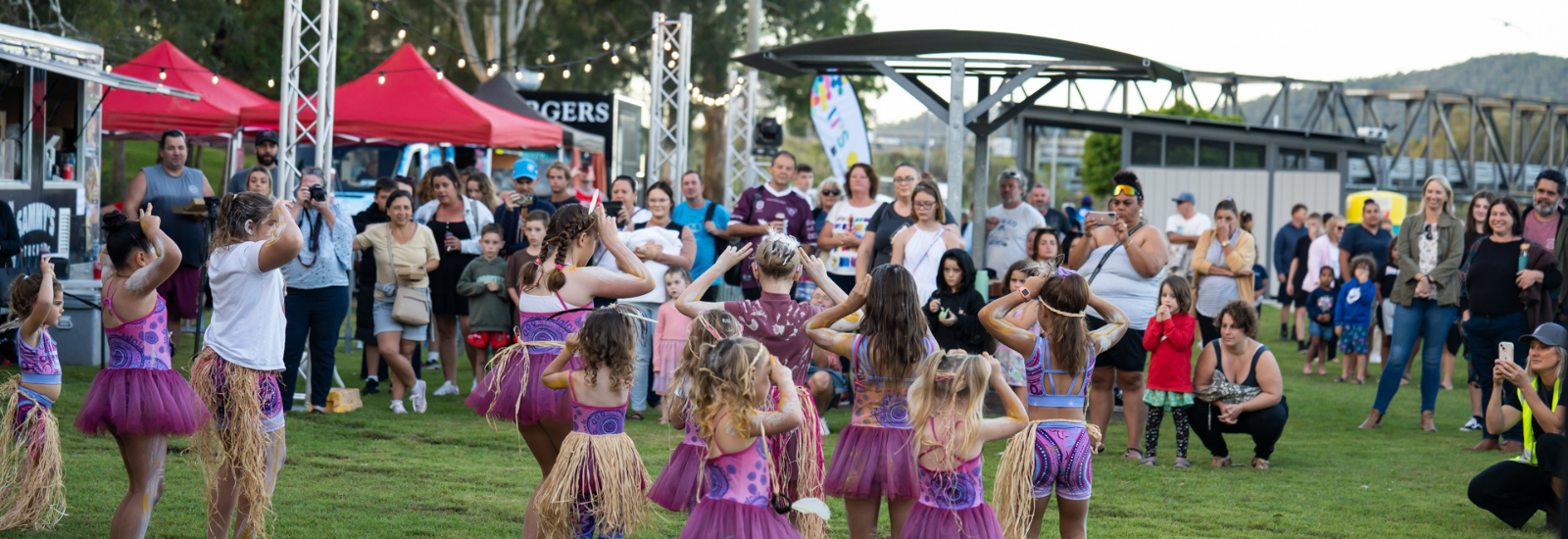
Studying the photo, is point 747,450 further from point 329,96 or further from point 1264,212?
point 1264,212

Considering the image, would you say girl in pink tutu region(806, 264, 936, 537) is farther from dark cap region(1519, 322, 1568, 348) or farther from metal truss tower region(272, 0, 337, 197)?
metal truss tower region(272, 0, 337, 197)

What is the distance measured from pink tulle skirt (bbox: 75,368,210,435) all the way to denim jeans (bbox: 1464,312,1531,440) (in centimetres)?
713

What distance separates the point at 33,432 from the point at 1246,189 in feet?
78.4

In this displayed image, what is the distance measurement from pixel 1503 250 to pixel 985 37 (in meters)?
3.41

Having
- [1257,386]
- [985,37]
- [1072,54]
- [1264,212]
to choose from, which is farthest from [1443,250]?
[1264,212]

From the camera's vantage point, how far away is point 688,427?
12.5ft

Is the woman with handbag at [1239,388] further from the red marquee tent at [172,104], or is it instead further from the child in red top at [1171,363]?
the red marquee tent at [172,104]

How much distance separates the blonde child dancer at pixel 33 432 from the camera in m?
4.49

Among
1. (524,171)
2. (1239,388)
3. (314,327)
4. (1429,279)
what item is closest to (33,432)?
(314,327)

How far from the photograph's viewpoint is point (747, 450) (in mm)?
3547

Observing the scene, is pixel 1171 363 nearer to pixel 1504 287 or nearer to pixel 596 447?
pixel 1504 287

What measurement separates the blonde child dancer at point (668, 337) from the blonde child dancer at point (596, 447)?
3.29 meters

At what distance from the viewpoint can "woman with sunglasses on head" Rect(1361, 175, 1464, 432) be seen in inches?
305

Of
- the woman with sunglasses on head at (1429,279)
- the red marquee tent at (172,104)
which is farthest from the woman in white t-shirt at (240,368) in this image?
the red marquee tent at (172,104)
